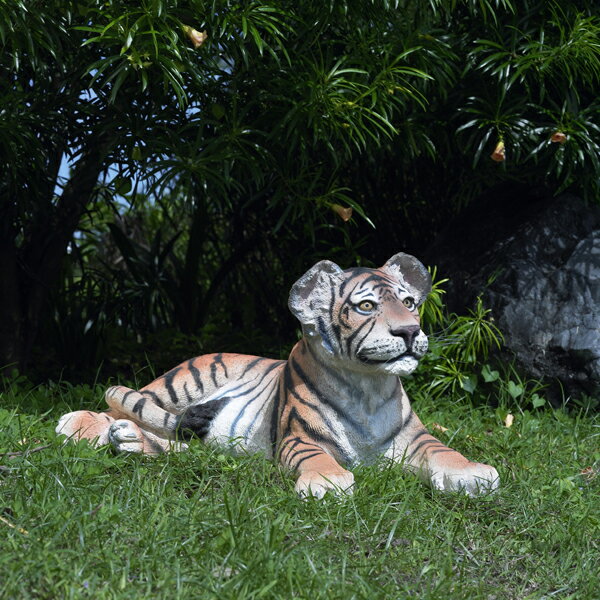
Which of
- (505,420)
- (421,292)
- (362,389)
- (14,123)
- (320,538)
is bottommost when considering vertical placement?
(505,420)

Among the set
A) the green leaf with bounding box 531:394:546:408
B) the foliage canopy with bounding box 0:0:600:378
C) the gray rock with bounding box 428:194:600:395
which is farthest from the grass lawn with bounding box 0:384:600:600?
the foliage canopy with bounding box 0:0:600:378

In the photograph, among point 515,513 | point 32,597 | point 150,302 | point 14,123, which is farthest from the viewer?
point 150,302

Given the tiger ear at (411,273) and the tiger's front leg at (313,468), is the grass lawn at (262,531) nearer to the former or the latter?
the tiger's front leg at (313,468)

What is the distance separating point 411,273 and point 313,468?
0.94 m

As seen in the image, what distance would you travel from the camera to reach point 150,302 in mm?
6344

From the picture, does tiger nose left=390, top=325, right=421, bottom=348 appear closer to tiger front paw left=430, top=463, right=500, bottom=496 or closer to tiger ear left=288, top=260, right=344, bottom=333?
tiger ear left=288, top=260, right=344, bottom=333

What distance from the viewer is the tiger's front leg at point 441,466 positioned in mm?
3191

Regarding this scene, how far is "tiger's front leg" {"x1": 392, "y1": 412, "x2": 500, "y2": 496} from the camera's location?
3.19 metres

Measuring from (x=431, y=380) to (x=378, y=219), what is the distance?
4.64 feet

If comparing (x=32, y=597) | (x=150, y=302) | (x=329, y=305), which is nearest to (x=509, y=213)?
(x=329, y=305)

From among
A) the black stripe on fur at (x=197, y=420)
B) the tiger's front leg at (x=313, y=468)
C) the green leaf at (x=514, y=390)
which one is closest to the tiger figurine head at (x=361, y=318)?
the tiger's front leg at (x=313, y=468)

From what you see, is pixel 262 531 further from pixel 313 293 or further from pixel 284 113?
pixel 284 113

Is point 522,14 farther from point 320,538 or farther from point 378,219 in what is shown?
point 320,538

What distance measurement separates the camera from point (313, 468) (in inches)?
123
